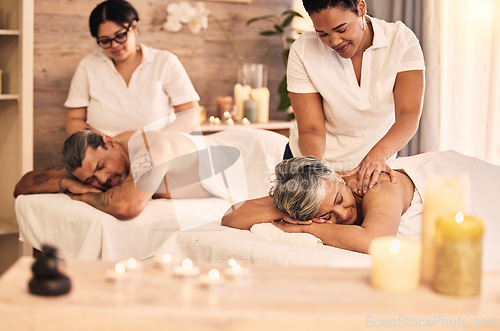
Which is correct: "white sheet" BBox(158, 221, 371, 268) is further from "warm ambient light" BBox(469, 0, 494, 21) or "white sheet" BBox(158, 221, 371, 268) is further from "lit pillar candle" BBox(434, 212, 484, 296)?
"warm ambient light" BBox(469, 0, 494, 21)

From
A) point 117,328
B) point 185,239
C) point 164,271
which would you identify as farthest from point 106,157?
point 117,328

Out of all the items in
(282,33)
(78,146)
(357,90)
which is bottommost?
(78,146)

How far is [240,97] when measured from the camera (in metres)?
3.99

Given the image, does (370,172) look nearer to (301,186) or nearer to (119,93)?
(301,186)

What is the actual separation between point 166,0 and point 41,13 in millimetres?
737

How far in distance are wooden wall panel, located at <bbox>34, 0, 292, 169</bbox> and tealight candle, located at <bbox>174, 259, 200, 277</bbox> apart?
9.02 ft


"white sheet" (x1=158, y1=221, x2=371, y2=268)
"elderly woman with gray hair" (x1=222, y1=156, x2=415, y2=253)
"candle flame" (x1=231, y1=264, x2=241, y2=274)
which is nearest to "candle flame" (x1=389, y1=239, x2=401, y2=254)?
"candle flame" (x1=231, y1=264, x2=241, y2=274)

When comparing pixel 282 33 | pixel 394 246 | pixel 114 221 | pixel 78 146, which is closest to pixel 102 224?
pixel 114 221

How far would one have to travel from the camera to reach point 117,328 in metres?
0.93

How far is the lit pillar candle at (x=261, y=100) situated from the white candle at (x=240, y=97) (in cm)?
4

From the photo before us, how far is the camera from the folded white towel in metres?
1.82

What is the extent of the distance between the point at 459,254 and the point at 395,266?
0.32ft

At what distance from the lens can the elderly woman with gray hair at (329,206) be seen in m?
1.79

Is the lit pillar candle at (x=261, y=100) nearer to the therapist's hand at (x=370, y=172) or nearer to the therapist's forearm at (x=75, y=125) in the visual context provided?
the therapist's forearm at (x=75, y=125)
